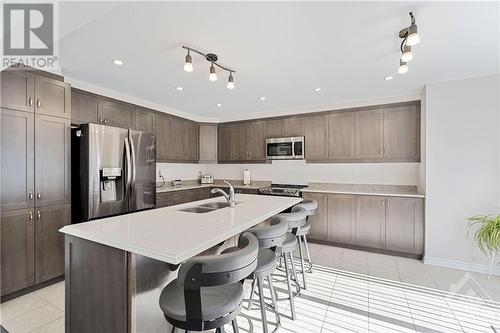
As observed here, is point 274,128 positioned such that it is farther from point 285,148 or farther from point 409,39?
point 409,39

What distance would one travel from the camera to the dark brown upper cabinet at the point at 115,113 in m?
3.29

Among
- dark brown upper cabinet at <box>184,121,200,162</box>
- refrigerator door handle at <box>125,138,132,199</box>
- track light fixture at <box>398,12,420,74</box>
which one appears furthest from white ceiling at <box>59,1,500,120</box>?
dark brown upper cabinet at <box>184,121,200,162</box>

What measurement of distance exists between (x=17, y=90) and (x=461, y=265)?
559 cm

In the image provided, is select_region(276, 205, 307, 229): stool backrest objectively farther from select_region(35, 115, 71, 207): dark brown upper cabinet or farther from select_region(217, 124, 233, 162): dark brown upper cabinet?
select_region(217, 124, 233, 162): dark brown upper cabinet

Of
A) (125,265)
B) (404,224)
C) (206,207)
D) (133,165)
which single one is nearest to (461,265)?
(404,224)

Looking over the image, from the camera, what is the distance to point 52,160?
254 cm

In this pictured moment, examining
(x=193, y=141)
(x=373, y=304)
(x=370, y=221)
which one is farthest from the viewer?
(x=193, y=141)

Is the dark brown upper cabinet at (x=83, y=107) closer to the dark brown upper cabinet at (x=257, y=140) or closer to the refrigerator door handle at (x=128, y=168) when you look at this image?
the refrigerator door handle at (x=128, y=168)

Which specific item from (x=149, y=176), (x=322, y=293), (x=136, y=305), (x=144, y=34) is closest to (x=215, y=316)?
(x=136, y=305)

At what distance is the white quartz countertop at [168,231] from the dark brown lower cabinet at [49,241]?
4.60 feet

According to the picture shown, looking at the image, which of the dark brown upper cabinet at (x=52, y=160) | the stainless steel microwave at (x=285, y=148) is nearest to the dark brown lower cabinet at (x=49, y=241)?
the dark brown upper cabinet at (x=52, y=160)

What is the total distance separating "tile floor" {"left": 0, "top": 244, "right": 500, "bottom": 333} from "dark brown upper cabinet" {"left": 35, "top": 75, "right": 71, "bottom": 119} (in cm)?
196

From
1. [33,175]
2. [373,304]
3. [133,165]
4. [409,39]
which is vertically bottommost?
[373,304]

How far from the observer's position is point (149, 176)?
3.50 meters
